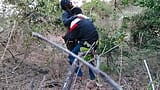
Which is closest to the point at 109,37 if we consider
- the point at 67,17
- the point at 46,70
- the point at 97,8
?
the point at 67,17

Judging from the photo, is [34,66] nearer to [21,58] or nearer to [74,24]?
[21,58]

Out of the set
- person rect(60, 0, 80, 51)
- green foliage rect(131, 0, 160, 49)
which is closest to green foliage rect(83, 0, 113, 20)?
green foliage rect(131, 0, 160, 49)

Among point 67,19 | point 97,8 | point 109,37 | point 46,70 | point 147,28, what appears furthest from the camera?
point 97,8

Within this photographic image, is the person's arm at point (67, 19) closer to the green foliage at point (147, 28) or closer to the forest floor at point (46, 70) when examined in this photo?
the forest floor at point (46, 70)

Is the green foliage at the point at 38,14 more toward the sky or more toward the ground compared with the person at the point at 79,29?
more toward the sky

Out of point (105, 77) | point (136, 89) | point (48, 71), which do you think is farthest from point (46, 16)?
point (105, 77)

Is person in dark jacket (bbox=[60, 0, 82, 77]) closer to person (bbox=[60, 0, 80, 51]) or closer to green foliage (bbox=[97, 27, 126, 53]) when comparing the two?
person (bbox=[60, 0, 80, 51])

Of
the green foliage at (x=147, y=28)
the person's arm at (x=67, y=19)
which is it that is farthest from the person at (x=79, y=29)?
the green foliage at (x=147, y=28)

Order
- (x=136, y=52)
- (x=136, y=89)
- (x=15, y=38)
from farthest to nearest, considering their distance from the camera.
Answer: (x=136, y=52) → (x=15, y=38) → (x=136, y=89)

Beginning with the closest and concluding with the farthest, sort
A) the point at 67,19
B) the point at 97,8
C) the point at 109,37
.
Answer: the point at 67,19, the point at 109,37, the point at 97,8

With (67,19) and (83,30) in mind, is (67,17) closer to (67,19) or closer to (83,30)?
(67,19)

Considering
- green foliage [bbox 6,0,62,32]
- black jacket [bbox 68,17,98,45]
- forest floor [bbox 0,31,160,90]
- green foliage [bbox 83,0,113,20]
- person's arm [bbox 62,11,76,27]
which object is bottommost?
forest floor [bbox 0,31,160,90]

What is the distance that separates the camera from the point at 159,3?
304 inches

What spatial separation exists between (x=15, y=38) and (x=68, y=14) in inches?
41.3
